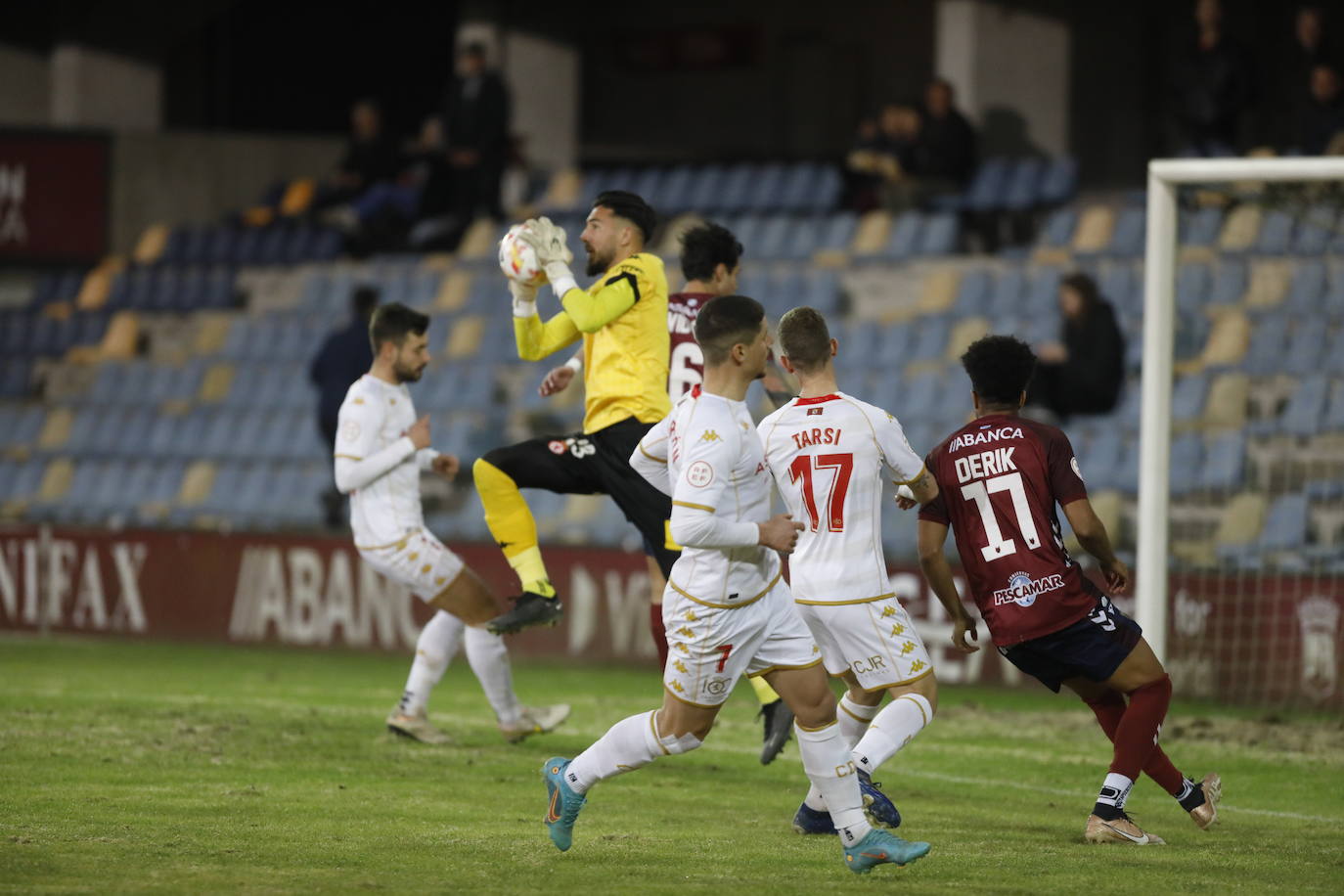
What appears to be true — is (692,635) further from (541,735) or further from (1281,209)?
(1281,209)

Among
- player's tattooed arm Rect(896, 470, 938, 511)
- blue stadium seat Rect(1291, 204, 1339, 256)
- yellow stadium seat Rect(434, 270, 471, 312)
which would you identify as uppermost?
blue stadium seat Rect(1291, 204, 1339, 256)

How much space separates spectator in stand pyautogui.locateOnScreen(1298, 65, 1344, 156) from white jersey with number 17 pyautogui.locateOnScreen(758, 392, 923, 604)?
8.42m

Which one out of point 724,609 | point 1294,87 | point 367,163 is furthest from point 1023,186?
point 724,609

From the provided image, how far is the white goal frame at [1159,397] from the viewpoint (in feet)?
32.2

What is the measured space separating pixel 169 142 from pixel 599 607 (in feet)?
32.7

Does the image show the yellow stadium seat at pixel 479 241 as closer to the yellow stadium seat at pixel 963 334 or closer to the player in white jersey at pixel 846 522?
the yellow stadium seat at pixel 963 334

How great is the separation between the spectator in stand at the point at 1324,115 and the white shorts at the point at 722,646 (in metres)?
9.03

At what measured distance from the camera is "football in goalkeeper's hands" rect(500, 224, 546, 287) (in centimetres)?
747

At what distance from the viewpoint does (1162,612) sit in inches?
387

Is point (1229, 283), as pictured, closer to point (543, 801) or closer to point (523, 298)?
point (523, 298)

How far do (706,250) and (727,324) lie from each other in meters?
2.24

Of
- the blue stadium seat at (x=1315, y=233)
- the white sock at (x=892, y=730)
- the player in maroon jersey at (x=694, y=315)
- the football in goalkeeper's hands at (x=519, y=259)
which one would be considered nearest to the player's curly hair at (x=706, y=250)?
the player in maroon jersey at (x=694, y=315)

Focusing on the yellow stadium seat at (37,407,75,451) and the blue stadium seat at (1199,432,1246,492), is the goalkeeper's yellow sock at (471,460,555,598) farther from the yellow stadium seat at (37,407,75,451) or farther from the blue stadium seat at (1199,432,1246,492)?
the yellow stadium seat at (37,407,75,451)

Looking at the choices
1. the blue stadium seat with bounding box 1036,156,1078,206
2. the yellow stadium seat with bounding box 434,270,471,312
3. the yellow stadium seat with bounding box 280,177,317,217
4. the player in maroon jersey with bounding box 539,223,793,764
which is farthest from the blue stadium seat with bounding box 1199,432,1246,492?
the yellow stadium seat with bounding box 280,177,317,217
